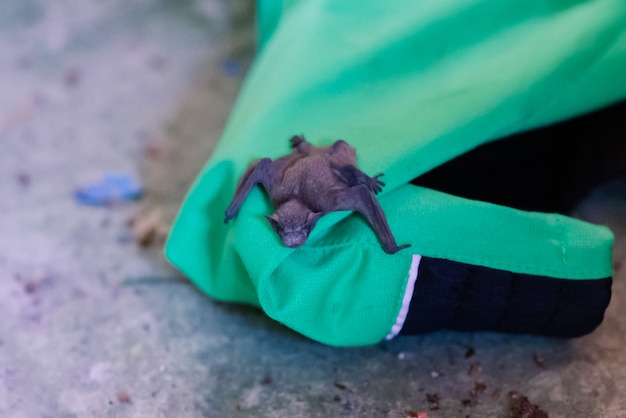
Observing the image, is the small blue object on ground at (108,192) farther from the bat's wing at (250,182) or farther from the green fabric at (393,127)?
the bat's wing at (250,182)

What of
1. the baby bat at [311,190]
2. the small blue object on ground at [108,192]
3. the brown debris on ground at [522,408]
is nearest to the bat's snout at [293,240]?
the baby bat at [311,190]

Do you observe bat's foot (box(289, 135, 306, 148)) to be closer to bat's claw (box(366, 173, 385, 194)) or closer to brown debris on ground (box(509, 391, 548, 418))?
bat's claw (box(366, 173, 385, 194))

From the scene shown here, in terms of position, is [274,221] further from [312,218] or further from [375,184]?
[375,184]

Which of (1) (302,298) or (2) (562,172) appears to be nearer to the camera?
(1) (302,298)

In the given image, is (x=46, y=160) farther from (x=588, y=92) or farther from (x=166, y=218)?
(x=588, y=92)

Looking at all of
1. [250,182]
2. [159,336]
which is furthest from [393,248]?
[159,336]

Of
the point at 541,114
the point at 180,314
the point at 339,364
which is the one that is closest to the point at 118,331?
the point at 180,314

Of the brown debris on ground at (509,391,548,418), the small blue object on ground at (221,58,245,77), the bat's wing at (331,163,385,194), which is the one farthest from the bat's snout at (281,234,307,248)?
the small blue object on ground at (221,58,245,77)
